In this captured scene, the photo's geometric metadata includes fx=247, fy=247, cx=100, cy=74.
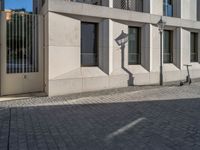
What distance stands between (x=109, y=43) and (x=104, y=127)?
6.73 metres

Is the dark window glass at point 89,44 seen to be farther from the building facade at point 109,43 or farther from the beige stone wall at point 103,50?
the beige stone wall at point 103,50

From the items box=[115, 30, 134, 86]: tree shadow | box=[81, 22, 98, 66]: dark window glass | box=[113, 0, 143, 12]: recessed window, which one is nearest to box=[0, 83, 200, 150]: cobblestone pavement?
box=[81, 22, 98, 66]: dark window glass

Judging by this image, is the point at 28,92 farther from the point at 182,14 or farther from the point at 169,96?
the point at 182,14

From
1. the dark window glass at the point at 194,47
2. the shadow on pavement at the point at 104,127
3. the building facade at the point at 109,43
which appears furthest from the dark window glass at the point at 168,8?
the shadow on pavement at the point at 104,127

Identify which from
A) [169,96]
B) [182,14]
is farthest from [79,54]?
[182,14]

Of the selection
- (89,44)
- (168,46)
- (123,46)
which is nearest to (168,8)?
(168,46)

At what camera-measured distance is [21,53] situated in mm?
10719

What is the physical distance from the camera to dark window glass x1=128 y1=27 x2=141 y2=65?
1345 centimetres

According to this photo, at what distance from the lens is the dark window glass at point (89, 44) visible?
11.7 meters

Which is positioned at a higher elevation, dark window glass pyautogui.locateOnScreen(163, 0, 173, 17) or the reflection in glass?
dark window glass pyautogui.locateOnScreen(163, 0, 173, 17)

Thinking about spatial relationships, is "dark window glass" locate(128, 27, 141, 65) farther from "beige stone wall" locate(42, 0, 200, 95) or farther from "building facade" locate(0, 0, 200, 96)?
"beige stone wall" locate(42, 0, 200, 95)

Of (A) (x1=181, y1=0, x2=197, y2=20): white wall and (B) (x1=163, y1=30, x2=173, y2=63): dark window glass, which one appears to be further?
(A) (x1=181, y1=0, x2=197, y2=20): white wall

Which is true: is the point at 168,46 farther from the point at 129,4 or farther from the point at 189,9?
the point at 129,4

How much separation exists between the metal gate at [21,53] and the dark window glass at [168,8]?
8.39 metres
